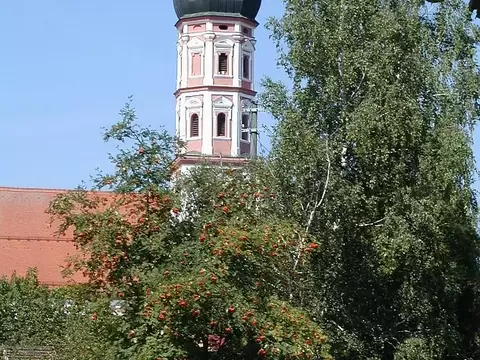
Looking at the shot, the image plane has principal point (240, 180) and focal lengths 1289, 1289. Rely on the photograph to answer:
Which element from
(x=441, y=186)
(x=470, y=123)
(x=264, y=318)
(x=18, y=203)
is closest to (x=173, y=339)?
(x=264, y=318)

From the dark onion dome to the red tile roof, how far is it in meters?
→ 13.0

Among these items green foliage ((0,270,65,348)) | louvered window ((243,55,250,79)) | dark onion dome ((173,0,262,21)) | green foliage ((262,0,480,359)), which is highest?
dark onion dome ((173,0,262,21))

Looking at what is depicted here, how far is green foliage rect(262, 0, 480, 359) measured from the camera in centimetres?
2573

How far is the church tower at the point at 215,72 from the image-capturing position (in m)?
65.1

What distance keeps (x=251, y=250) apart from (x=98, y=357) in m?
2.75

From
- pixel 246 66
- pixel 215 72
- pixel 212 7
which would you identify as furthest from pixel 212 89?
pixel 212 7

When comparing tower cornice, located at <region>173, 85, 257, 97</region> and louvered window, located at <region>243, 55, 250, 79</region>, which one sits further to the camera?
louvered window, located at <region>243, 55, 250, 79</region>

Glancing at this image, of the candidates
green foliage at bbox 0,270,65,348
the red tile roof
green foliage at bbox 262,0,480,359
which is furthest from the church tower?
green foliage at bbox 262,0,480,359

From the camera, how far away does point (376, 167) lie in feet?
86.1

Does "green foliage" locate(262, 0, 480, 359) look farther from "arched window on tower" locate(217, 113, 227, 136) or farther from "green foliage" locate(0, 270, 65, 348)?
"arched window on tower" locate(217, 113, 227, 136)

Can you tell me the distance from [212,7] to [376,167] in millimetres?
41696

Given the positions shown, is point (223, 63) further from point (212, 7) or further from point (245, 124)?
point (245, 124)

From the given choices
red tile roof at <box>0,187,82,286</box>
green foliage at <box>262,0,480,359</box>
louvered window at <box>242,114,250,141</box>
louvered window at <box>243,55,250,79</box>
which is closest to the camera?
green foliage at <box>262,0,480,359</box>

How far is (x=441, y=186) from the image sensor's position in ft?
85.3
